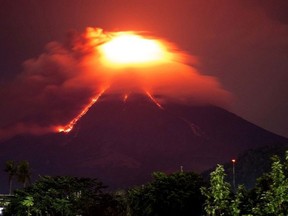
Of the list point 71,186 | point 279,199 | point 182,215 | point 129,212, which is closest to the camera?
point 279,199

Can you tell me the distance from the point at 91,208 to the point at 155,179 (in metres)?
10.9

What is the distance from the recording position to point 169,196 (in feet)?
251

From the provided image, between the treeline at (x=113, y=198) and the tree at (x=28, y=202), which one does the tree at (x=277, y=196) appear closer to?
the treeline at (x=113, y=198)

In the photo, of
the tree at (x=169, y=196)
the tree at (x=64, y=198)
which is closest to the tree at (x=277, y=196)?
the tree at (x=169, y=196)

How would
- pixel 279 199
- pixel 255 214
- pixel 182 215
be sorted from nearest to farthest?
pixel 279 199 → pixel 255 214 → pixel 182 215

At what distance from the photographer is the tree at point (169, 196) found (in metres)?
75.7

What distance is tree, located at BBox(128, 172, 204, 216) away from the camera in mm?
75738

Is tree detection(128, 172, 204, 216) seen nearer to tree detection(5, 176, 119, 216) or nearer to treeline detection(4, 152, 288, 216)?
treeline detection(4, 152, 288, 216)

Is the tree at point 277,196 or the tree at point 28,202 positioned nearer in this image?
the tree at point 277,196

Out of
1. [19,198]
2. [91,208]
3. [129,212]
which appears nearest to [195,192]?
[129,212]

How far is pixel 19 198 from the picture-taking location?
83.4 meters

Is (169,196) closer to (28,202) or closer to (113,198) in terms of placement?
(113,198)

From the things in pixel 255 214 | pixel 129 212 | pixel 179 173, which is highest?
pixel 179 173

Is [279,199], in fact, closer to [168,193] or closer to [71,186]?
[168,193]
